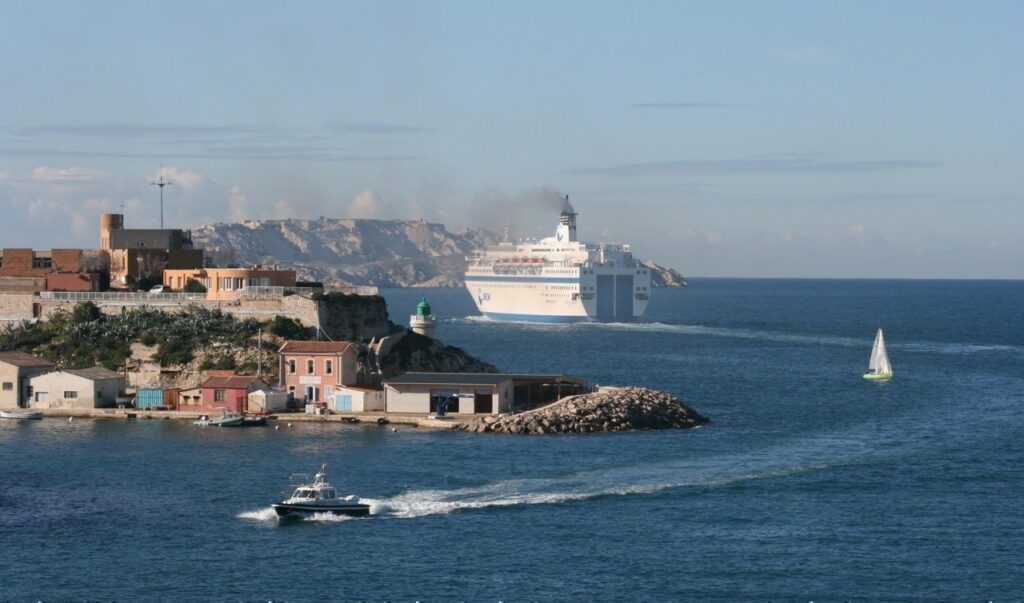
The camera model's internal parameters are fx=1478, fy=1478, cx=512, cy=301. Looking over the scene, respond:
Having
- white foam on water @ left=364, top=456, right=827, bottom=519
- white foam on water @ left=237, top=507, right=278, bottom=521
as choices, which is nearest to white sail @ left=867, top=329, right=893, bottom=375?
white foam on water @ left=364, top=456, right=827, bottom=519

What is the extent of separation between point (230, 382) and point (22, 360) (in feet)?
32.3

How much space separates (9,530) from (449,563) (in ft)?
39.0

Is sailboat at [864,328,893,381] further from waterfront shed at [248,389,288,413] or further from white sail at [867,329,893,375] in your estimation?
waterfront shed at [248,389,288,413]

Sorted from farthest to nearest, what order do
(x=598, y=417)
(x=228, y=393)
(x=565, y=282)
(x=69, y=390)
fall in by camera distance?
(x=565, y=282), (x=69, y=390), (x=228, y=393), (x=598, y=417)

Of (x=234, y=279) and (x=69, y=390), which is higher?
(x=234, y=279)

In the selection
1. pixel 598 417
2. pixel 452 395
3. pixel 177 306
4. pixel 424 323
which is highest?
pixel 177 306

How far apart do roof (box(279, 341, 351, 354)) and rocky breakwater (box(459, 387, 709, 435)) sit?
7714 millimetres

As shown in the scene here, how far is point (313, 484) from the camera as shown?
140ft

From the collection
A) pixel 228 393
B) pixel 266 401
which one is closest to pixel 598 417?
pixel 266 401

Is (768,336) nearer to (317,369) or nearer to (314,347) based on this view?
(314,347)

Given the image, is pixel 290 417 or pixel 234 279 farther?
pixel 234 279

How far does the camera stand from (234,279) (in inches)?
2852

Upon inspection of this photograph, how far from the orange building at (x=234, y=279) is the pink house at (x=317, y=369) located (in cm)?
863

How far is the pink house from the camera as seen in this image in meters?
62.0
